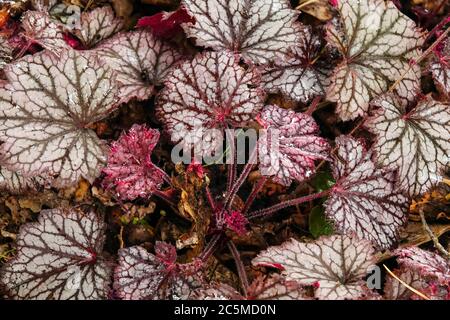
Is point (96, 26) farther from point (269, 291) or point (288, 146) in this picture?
point (269, 291)

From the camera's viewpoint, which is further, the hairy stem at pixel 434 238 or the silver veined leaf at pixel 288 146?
the hairy stem at pixel 434 238

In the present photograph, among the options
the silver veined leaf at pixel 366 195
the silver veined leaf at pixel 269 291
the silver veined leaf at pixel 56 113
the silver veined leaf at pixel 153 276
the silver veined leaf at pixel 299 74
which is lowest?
the silver veined leaf at pixel 269 291

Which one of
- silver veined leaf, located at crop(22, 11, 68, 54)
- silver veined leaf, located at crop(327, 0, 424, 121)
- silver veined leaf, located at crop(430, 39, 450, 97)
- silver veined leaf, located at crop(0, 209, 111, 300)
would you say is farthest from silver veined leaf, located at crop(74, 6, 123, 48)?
silver veined leaf, located at crop(430, 39, 450, 97)

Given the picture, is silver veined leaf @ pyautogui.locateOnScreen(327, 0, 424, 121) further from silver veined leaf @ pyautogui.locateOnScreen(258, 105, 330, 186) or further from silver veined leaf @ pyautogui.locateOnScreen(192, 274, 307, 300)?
silver veined leaf @ pyautogui.locateOnScreen(192, 274, 307, 300)

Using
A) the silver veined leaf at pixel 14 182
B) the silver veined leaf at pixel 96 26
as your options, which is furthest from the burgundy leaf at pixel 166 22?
the silver veined leaf at pixel 14 182

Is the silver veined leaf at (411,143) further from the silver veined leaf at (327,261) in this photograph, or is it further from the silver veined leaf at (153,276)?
the silver veined leaf at (153,276)

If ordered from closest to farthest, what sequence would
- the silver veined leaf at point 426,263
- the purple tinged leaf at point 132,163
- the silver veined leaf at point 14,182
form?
1. the silver veined leaf at point 426,263
2. the purple tinged leaf at point 132,163
3. the silver veined leaf at point 14,182

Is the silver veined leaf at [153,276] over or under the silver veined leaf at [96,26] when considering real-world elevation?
under
